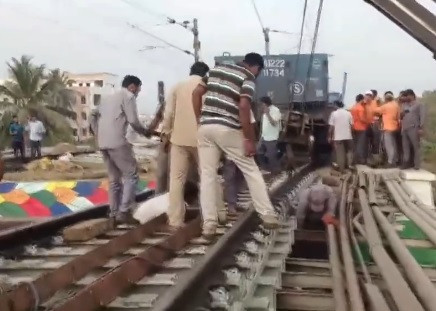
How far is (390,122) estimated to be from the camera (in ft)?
54.6

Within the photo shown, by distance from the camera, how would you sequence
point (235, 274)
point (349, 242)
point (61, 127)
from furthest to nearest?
point (61, 127) → point (349, 242) → point (235, 274)

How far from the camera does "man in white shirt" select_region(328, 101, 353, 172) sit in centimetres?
1689

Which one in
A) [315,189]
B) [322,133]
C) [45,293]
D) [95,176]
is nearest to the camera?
[45,293]

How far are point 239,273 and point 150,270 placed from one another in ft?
2.36

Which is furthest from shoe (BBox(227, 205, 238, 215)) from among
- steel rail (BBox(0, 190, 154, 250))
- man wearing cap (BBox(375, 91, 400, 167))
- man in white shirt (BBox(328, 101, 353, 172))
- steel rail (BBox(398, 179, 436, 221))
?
man wearing cap (BBox(375, 91, 400, 167))

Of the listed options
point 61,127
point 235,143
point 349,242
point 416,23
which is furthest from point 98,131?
point 61,127

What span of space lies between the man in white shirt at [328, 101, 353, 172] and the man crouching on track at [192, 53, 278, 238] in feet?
31.7

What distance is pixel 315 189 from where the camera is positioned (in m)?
7.95

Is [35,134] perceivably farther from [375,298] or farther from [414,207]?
[375,298]

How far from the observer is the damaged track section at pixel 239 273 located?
5000mm

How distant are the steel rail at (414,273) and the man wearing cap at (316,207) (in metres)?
0.71

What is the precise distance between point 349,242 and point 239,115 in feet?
5.21

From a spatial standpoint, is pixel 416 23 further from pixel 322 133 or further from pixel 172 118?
pixel 322 133

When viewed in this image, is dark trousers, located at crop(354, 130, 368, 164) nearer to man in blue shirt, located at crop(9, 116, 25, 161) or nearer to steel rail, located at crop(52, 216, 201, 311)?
steel rail, located at crop(52, 216, 201, 311)
